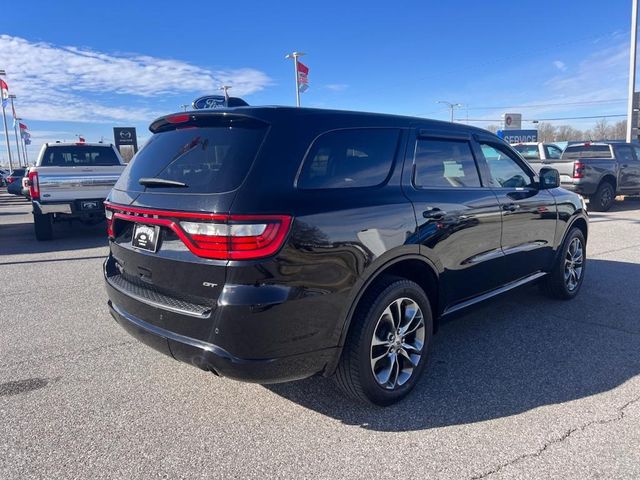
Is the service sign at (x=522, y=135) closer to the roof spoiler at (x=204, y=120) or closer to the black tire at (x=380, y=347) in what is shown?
the black tire at (x=380, y=347)

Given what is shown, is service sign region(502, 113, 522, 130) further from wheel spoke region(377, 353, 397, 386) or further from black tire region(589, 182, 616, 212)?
wheel spoke region(377, 353, 397, 386)

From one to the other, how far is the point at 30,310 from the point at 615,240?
30.8 feet

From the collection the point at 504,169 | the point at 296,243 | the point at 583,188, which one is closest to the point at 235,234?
the point at 296,243

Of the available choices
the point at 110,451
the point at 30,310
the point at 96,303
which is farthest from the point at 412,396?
the point at 30,310

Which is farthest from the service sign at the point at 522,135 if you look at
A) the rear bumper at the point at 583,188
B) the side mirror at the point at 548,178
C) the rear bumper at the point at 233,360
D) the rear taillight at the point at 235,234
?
the rear taillight at the point at 235,234

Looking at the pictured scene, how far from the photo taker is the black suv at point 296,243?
2.41 meters

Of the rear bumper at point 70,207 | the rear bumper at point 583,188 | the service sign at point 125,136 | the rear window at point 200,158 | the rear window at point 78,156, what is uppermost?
the service sign at point 125,136

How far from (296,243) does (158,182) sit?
39.8 inches

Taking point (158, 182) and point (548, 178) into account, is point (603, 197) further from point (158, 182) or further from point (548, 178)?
point (158, 182)

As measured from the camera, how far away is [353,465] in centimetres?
246

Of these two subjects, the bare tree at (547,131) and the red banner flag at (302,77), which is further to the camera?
the bare tree at (547,131)

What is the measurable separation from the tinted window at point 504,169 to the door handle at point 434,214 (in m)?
1.03

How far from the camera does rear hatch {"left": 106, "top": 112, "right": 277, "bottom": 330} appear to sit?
2.42 metres

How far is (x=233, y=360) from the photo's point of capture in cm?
243
